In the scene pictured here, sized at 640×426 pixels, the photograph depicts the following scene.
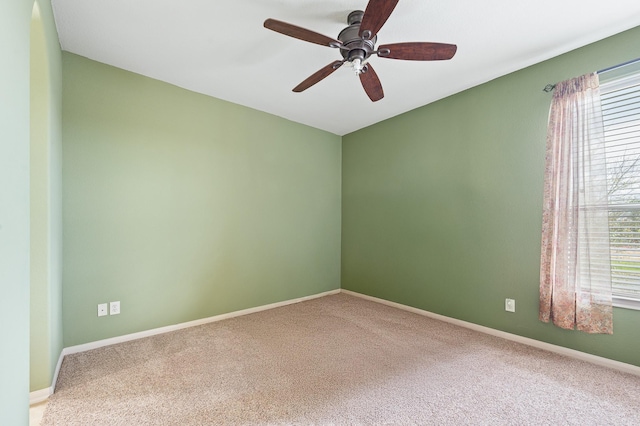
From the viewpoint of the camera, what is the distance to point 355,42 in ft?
6.32

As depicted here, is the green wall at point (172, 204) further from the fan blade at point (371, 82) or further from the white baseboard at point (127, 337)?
the fan blade at point (371, 82)

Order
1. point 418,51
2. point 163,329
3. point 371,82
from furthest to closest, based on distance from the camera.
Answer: point 163,329
point 371,82
point 418,51

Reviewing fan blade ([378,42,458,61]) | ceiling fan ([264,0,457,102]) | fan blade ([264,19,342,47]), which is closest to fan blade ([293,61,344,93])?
ceiling fan ([264,0,457,102])

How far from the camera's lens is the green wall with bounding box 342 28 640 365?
2525 mm

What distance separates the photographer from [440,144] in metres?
3.36

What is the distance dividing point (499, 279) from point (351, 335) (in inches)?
62.2

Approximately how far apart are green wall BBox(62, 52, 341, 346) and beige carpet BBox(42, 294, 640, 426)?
1.45 feet

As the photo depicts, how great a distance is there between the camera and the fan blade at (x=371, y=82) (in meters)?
2.18

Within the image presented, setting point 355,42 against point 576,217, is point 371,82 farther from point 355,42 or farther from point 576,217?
point 576,217

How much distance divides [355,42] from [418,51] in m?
0.43

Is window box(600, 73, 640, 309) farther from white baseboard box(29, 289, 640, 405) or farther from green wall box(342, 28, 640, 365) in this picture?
white baseboard box(29, 289, 640, 405)

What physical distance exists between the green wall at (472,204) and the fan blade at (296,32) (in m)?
1.98

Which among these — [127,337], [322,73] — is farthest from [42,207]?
[322,73]

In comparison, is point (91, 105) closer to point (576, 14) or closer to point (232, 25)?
point (232, 25)
